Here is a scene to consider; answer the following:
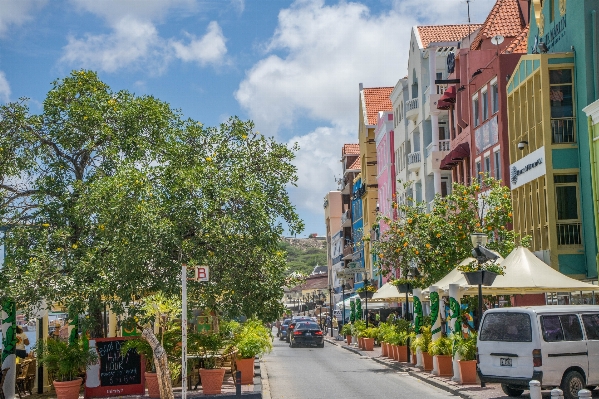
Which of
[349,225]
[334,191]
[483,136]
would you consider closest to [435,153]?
[483,136]

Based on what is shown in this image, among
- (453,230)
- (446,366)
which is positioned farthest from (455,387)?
(453,230)

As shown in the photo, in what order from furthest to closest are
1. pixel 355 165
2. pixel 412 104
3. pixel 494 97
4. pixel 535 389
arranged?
1. pixel 355 165
2. pixel 412 104
3. pixel 494 97
4. pixel 535 389

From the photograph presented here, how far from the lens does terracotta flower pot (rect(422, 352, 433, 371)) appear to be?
2878 centimetres

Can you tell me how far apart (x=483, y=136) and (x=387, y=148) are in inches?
1102

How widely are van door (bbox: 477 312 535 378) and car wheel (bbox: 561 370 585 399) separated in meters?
0.76

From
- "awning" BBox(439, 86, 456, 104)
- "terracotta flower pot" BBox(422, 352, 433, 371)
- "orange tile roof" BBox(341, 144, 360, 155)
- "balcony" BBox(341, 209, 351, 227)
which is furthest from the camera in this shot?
"orange tile roof" BBox(341, 144, 360, 155)

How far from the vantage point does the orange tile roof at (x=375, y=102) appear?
7675 centimetres

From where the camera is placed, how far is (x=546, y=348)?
1817 cm

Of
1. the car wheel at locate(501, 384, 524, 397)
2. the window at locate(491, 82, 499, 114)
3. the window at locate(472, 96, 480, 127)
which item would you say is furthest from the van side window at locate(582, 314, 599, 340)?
the window at locate(472, 96, 480, 127)

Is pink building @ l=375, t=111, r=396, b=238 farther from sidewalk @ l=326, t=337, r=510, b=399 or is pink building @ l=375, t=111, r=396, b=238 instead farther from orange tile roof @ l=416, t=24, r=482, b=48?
sidewalk @ l=326, t=337, r=510, b=399

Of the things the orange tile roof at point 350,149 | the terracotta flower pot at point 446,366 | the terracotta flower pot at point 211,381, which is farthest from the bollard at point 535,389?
the orange tile roof at point 350,149

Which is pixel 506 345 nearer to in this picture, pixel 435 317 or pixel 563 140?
pixel 435 317

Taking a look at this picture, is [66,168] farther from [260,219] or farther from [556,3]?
[556,3]

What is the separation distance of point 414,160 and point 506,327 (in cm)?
3664
